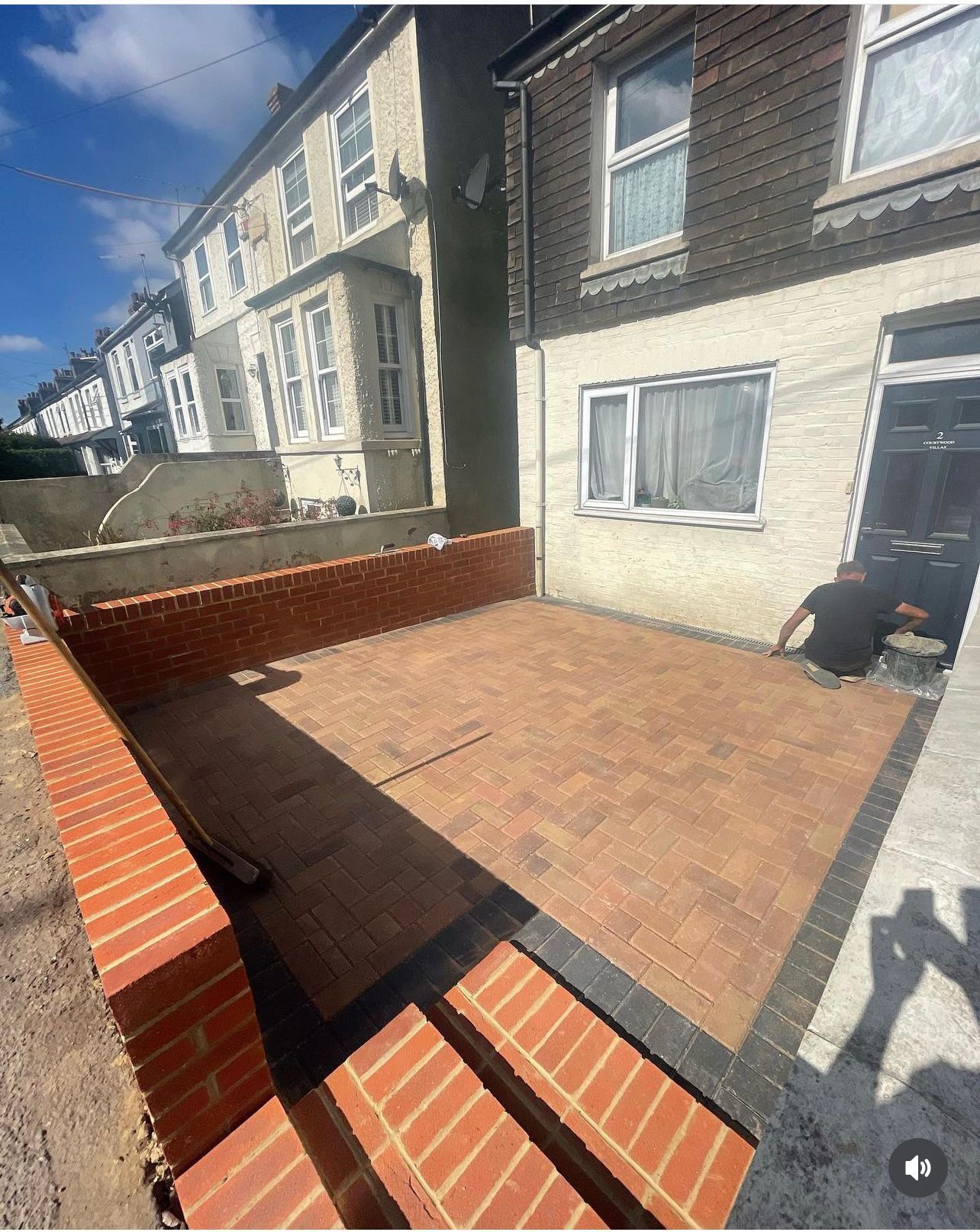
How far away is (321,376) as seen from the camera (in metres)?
A: 9.26

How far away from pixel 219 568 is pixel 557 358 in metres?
5.19

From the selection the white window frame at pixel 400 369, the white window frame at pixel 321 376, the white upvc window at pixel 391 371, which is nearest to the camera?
the white window frame at pixel 400 369

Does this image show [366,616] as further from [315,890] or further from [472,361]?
[472,361]

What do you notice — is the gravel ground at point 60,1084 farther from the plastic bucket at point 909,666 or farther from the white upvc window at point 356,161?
the white upvc window at point 356,161

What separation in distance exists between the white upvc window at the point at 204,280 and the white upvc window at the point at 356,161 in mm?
7780

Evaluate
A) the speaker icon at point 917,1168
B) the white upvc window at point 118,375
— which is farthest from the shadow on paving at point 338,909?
the white upvc window at point 118,375

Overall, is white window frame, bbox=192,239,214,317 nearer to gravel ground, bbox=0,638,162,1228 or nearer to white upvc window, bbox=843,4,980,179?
white upvc window, bbox=843,4,980,179

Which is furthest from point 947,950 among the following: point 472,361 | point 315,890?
point 472,361

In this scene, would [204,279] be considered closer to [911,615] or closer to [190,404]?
[190,404]

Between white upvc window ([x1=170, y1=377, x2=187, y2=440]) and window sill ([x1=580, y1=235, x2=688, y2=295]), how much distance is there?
15.9 meters

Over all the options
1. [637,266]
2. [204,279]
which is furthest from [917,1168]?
[204,279]

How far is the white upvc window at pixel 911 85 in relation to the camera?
12.7ft

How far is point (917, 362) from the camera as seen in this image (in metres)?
4.33

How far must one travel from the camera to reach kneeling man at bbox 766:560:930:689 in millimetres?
4367
